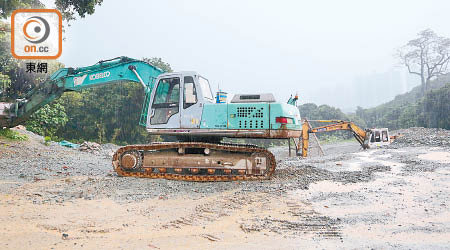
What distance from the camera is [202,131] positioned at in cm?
698

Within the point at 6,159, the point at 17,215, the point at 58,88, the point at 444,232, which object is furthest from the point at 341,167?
the point at 6,159

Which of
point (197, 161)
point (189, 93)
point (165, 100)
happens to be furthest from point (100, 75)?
point (197, 161)

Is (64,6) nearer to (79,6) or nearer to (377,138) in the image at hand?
(79,6)

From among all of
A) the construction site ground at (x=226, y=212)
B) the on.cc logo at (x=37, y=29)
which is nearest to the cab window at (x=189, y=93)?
the construction site ground at (x=226, y=212)

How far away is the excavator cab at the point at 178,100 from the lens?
7.06 meters

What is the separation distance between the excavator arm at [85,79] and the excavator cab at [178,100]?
1.80ft

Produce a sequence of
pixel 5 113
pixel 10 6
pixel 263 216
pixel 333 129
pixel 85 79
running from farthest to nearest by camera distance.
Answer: pixel 333 129, pixel 10 6, pixel 5 113, pixel 85 79, pixel 263 216

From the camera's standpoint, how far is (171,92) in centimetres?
735

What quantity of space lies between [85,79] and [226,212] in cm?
627

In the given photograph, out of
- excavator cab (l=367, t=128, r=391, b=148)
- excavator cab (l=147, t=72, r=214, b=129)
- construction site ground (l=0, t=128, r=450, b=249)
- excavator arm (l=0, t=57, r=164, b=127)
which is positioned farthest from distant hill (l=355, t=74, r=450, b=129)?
excavator arm (l=0, t=57, r=164, b=127)

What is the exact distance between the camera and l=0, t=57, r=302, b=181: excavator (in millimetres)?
6777

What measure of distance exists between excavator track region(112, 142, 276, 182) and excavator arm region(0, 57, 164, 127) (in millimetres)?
1275

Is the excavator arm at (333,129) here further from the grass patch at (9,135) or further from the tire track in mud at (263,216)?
the grass patch at (9,135)

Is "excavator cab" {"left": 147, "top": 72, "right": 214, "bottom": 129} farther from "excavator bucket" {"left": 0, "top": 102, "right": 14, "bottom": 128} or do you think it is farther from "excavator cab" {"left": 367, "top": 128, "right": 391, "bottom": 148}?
"excavator cab" {"left": 367, "top": 128, "right": 391, "bottom": 148}
